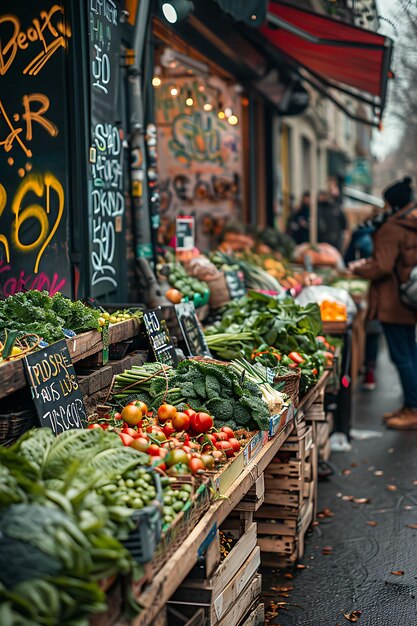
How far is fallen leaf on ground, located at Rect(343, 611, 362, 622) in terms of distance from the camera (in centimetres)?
463

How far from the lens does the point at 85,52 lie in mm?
6176

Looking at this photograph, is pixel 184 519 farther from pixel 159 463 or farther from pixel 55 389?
pixel 55 389

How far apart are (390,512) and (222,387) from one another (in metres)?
2.31

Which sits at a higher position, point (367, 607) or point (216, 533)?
point (216, 533)

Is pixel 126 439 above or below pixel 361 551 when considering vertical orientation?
above

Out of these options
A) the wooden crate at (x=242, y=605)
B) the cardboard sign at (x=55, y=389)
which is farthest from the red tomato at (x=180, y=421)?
the wooden crate at (x=242, y=605)

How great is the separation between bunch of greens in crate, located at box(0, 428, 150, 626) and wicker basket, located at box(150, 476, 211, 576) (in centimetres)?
23

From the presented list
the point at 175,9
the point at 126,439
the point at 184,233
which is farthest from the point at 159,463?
the point at 184,233

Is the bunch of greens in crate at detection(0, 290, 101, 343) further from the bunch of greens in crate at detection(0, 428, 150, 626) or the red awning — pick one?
the red awning

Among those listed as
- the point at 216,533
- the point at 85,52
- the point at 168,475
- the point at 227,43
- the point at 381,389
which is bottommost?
the point at 381,389

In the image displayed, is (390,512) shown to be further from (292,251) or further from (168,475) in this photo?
(292,251)

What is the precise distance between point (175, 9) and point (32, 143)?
170 centimetres

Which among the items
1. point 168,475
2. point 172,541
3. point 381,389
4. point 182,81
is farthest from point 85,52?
point 381,389

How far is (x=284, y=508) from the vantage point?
5.58 meters
